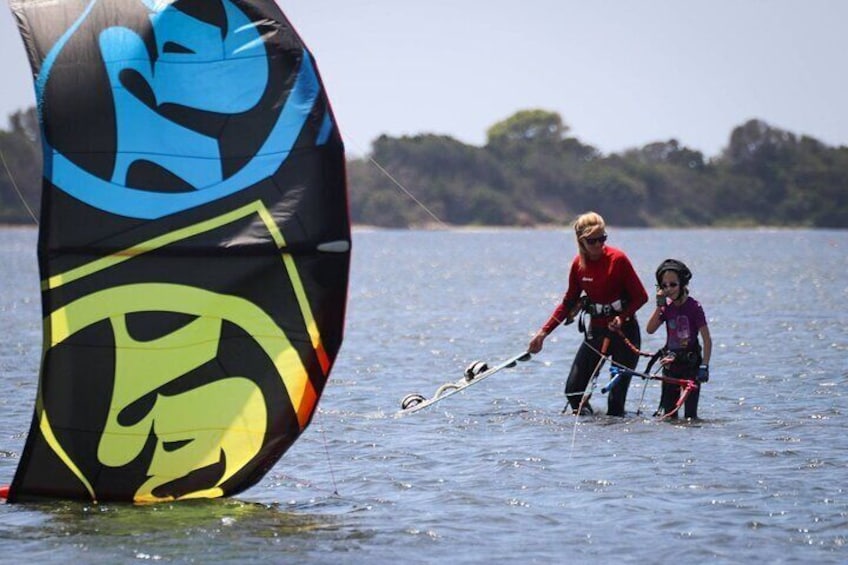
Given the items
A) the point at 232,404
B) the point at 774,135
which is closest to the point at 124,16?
the point at 232,404

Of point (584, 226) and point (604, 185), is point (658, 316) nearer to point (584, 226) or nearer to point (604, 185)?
point (584, 226)

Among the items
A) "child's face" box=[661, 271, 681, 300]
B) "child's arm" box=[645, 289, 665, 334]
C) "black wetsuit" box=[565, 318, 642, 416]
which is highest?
"child's face" box=[661, 271, 681, 300]

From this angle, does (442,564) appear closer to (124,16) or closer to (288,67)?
(288,67)

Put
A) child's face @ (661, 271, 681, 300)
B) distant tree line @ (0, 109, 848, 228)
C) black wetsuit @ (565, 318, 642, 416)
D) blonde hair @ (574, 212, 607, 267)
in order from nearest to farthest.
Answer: child's face @ (661, 271, 681, 300)
blonde hair @ (574, 212, 607, 267)
black wetsuit @ (565, 318, 642, 416)
distant tree line @ (0, 109, 848, 228)

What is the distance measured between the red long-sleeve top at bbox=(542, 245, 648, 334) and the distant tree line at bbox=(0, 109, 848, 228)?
416 ft

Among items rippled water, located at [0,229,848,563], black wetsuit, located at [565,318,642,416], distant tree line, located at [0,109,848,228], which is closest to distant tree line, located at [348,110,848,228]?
distant tree line, located at [0,109,848,228]

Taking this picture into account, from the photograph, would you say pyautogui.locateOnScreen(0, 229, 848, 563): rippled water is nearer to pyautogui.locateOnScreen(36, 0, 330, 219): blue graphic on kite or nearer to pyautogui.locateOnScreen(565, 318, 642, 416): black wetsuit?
pyautogui.locateOnScreen(565, 318, 642, 416): black wetsuit

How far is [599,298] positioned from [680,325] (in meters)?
0.74

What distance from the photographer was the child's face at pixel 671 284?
1275 centimetres

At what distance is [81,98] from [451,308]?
24.0 meters

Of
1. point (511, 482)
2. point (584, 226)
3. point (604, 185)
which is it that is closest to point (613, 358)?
point (584, 226)

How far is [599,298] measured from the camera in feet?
43.1

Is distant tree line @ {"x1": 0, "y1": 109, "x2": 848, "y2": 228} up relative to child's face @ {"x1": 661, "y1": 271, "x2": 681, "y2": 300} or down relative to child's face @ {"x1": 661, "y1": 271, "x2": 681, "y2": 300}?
up

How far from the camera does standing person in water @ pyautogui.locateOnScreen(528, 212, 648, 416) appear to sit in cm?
1292
